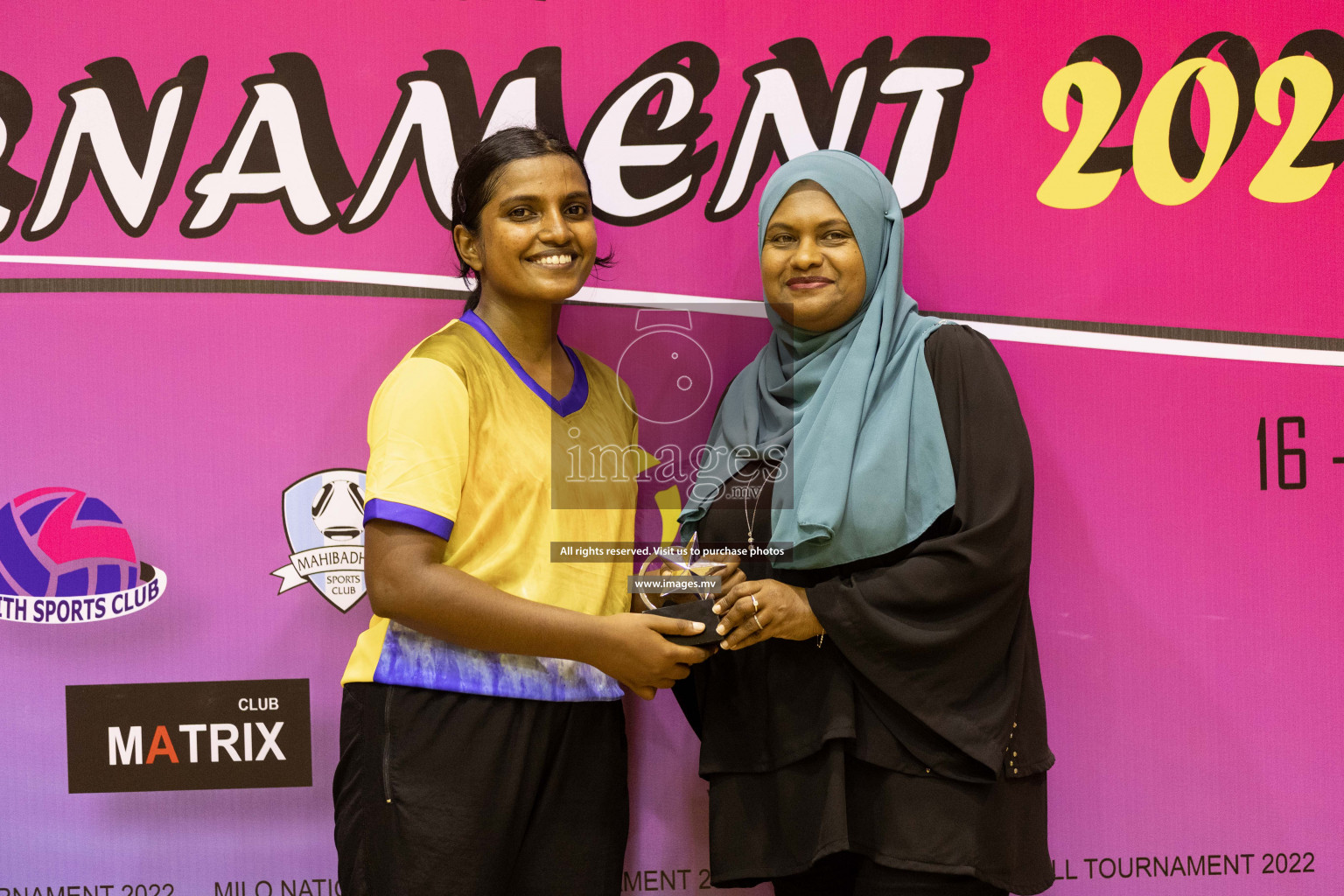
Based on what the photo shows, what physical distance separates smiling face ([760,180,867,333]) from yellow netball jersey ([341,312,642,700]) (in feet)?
1.44

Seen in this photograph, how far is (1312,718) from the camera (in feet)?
7.51

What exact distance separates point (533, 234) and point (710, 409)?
63 centimetres

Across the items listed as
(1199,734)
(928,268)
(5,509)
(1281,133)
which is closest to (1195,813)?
(1199,734)

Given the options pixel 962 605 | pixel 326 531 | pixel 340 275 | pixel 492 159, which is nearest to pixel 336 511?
pixel 326 531

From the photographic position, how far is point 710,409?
2215mm

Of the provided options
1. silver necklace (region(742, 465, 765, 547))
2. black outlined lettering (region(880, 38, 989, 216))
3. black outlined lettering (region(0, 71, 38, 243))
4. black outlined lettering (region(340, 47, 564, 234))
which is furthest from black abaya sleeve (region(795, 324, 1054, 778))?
black outlined lettering (region(0, 71, 38, 243))

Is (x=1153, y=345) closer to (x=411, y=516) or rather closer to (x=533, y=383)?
(x=533, y=383)

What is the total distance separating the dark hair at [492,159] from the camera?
1.79 metres

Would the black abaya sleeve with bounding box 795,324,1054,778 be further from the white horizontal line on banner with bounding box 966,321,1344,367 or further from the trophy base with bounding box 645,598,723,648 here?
the white horizontal line on banner with bounding box 966,321,1344,367

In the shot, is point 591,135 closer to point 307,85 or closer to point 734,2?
point 734,2

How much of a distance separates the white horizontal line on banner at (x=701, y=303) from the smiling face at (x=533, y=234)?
0.43m

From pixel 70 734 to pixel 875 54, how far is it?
2.36 meters

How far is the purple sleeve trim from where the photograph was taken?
1.62 metres

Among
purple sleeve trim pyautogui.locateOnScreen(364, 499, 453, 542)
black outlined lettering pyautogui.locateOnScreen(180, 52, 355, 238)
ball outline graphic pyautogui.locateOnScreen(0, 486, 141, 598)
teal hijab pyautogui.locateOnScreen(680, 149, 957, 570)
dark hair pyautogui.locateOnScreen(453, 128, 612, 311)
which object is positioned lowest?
ball outline graphic pyautogui.locateOnScreen(0, 486, 141, 598)
